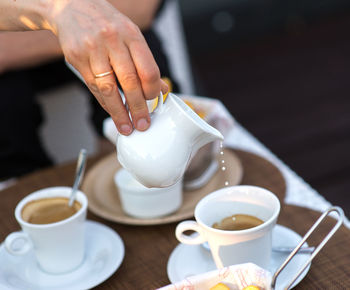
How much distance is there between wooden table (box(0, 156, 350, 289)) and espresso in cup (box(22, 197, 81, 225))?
0.11 meters

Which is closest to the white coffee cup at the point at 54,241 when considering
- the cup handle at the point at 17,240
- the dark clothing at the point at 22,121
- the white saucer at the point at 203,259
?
the cup handle at the point at 17,240

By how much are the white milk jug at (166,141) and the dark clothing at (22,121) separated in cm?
76

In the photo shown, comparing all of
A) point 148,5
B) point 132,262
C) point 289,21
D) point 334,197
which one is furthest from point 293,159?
point 289,21

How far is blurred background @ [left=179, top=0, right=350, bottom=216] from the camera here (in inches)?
76.0

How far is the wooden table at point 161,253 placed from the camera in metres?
0.67

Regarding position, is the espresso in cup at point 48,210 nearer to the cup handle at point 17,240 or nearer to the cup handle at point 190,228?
the cup handle at point 17,240

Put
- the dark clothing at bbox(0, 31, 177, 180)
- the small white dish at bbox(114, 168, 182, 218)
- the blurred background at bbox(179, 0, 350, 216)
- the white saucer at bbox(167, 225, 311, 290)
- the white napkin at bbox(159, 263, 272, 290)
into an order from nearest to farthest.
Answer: the white napkin at bbox(159, 263, 272, 290), the white saucer at bbox(167, 225, 311, 290), the small white dish at bbox(114, 168, 182, 218), the dark clothing at bbox(0, 31, 177, 180), the blurred background at bbox(179, 0, 350, 216)

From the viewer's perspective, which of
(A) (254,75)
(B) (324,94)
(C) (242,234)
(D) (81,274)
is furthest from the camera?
(A) (254,75)

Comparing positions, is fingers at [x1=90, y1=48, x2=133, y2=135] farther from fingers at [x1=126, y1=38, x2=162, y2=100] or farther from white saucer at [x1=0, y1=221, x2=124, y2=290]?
white saucer at [x1=0, y1=221, x2=124, y2=290]

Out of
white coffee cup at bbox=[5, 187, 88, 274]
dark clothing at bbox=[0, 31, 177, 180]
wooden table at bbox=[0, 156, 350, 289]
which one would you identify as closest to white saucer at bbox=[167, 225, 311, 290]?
wooden table at bbox=[0, 156, 350, 289]

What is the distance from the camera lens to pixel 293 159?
6.19ft

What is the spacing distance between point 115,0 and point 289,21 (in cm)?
192

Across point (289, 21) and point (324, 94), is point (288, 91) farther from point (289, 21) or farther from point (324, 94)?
point (289, 21)

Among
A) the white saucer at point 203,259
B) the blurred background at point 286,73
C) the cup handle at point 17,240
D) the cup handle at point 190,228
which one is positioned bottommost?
the blurred background at point 286,73
